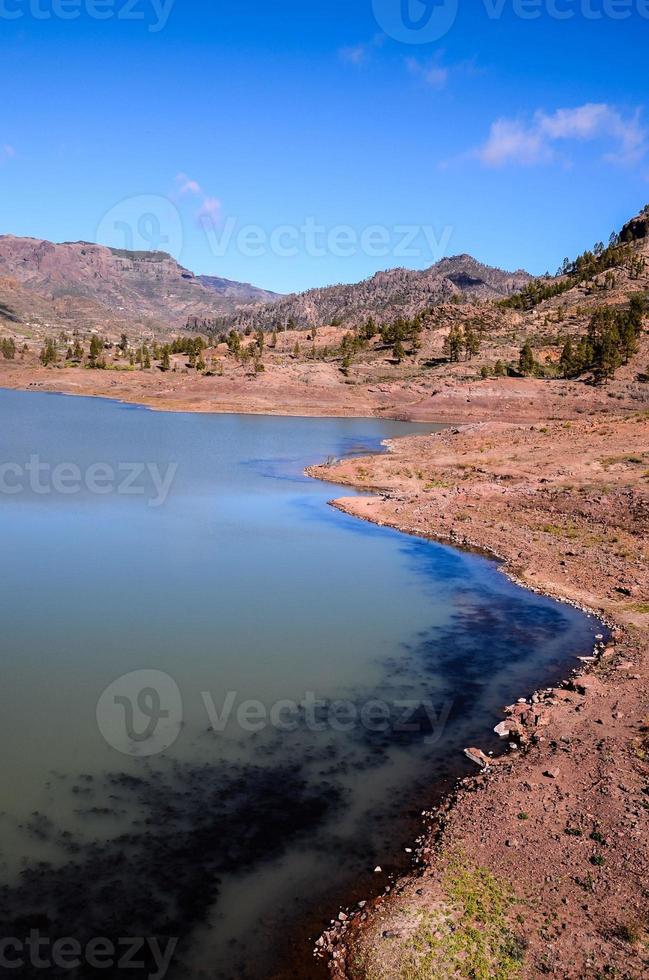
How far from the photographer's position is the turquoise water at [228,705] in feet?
33.2

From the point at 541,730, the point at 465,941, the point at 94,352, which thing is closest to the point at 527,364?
the point at 94,352

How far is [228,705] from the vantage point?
1587 cm

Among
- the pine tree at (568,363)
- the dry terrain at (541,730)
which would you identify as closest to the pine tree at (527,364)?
the pine tree at (568,363)

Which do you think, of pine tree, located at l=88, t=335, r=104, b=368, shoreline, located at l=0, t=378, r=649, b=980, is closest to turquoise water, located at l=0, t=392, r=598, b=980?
shoreline, located at l=0, t=378, r=649, b=980

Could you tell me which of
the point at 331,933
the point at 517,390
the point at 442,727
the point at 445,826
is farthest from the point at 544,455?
the point at 517,390

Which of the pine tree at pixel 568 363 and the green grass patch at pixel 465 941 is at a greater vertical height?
the pine tree at pixel 568 363

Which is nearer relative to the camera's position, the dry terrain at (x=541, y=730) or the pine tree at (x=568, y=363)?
the dry terrain at (x=541, y=730)

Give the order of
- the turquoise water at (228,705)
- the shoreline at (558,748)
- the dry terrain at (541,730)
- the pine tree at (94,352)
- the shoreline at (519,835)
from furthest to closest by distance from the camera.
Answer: the pine tree at (94,352), the turquoise water at (228,705), the shoreline at (558,748), the dry terrain at (541,730), the shoreline at (519,835)

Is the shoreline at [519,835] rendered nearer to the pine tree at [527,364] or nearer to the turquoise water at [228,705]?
the turquoise water at [228,705]

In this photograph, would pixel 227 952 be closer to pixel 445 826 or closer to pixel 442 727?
pixel 445 826

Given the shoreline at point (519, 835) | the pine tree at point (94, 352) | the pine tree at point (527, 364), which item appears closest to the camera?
the shoreline at point (519, 835)

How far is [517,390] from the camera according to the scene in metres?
90.8

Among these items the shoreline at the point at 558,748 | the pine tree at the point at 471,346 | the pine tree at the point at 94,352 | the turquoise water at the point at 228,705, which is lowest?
the turquoise water at the point at 228,705

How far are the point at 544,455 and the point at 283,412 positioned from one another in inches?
2173
